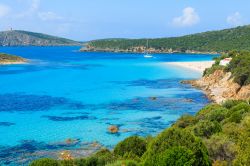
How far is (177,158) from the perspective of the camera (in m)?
16.3

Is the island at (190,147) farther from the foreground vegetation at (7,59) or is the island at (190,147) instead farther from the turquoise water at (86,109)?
the foreground vegetation at (7,59)

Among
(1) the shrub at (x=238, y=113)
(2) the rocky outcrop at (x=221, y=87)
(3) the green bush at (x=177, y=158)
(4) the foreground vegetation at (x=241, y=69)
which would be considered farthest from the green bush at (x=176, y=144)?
(4) the foreground vegetation at (x=241, y=69)

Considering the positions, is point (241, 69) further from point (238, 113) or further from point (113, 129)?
point (238, 113)

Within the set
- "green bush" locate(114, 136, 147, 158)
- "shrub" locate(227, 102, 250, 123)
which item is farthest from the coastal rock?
"green bush" locate(114, 136, 147, 158)

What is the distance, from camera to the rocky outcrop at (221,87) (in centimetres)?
5500

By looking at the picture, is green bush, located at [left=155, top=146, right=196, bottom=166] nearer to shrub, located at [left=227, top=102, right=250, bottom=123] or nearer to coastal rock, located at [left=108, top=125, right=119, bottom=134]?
shrub, located at [left=227, top=102, right=250, bottom=123]

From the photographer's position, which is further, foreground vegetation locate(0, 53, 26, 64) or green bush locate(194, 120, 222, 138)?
foreground vegetation locate(0, 53, 26, 64)

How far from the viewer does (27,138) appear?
37.4 metres

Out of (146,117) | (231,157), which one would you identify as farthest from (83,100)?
(231,157)

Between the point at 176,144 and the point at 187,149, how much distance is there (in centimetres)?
163

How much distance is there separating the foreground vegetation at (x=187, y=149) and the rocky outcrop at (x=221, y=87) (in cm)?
2263

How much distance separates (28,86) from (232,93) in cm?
4010

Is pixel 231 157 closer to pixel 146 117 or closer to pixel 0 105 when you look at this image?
pixel 146 117

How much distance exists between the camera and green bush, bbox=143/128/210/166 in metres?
17.3
